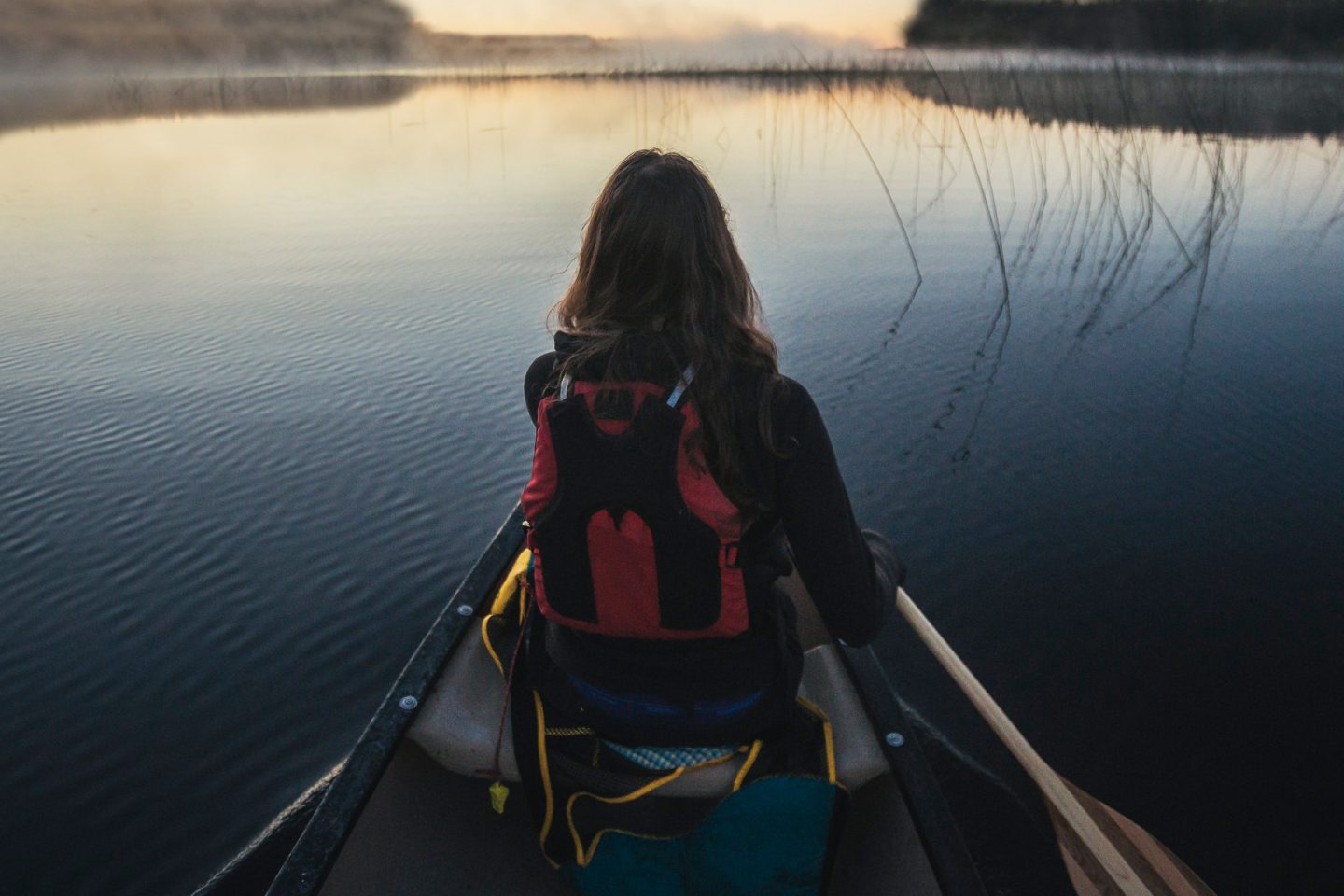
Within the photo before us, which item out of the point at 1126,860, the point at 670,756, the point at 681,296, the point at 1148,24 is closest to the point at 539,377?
the point at 681,296

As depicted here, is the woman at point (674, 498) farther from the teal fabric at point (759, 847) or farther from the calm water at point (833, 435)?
the calm water at point (833, 435)

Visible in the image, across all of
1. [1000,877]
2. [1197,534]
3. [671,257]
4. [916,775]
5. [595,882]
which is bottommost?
[1000,877]

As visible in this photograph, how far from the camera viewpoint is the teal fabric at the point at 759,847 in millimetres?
1698

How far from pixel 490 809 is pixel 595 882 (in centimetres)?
46

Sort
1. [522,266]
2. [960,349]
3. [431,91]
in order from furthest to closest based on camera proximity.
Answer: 1. [431,91]
2. [522,266]
3. [960,349]

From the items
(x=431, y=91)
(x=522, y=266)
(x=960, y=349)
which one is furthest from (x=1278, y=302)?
(x=431, y=91)

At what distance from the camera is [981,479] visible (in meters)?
4.67

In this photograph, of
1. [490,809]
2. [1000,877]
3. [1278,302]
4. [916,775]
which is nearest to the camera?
[916,775]

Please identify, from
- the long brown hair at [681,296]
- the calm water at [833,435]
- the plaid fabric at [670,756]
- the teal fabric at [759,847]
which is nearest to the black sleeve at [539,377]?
the long brown hair at [681,296]

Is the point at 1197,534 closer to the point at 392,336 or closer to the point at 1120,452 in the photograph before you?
the point at 1120,452

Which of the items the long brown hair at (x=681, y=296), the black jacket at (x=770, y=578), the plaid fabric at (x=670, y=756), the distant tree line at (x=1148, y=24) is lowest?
the plaid fabric at (x=670, y=756)

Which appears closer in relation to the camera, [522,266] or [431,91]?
[522,266]

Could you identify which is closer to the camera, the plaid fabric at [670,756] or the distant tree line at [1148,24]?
the plaid fabric at [670,756]

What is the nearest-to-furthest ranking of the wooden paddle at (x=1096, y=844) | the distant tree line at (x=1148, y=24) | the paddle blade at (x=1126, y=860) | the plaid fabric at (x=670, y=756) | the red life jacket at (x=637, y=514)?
1. the red life jacket at (x=637, y=514)
2. the plaid fabric at (x=670, y=756)
3. the wooden paddle at (x=1096, y=844)
4. the paddle blade at (x=1126, y=860)
5. the distant tree line at (x=1148, y=24)
